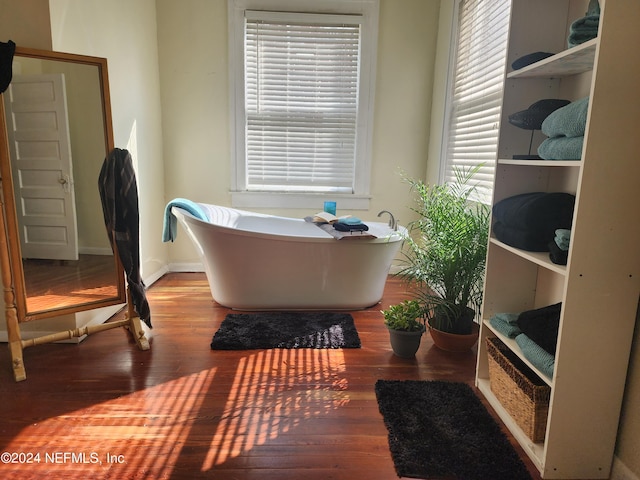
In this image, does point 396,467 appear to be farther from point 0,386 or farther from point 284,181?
point 284,181

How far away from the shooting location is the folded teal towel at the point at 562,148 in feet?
4.63

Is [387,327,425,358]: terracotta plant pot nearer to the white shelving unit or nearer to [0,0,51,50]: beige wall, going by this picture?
the white shelving unit

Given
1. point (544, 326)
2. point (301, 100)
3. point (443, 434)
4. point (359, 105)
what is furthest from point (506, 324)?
point (301, 100)

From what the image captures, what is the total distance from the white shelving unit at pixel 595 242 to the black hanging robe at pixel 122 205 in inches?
74.9

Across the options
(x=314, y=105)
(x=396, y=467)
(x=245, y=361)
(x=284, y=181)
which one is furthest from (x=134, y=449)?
(x=314, y=105)

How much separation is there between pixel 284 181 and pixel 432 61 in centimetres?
172

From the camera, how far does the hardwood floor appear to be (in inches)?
60.6

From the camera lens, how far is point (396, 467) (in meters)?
1.53

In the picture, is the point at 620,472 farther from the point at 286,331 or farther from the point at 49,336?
the point at 49,336

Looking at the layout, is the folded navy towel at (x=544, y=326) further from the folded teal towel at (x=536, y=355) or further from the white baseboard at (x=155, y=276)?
the white baseboard at (x=155, y=276)

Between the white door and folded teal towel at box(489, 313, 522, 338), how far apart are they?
2204 mm

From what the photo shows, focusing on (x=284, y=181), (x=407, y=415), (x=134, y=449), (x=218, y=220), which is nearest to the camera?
(x=134, y=449)

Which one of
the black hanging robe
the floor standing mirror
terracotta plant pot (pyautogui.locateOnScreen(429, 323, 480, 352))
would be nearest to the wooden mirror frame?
the floor standing mirror

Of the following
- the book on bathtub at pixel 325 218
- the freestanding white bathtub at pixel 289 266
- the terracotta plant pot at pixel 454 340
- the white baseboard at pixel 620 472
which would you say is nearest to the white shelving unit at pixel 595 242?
the white baseboard at pixel 620 472
